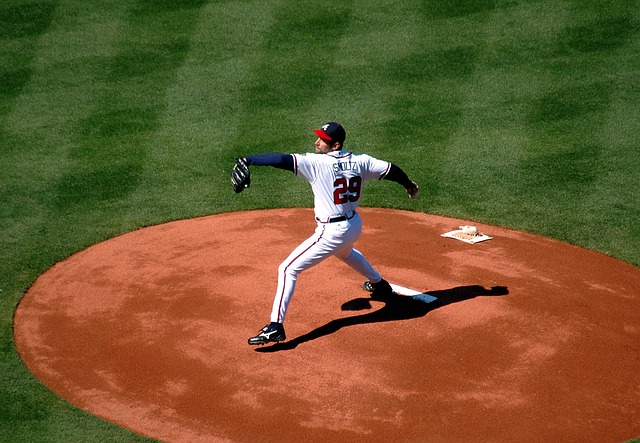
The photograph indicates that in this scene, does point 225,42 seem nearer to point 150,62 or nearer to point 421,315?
point 150,62

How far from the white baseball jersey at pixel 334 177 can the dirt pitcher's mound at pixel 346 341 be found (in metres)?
1.06

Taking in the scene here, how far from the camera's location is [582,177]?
11.2 metres

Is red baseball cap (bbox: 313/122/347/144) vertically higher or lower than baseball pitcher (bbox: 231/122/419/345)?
higher

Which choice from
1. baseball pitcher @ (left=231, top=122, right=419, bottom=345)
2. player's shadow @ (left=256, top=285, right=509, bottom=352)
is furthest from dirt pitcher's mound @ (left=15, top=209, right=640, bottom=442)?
baseball pitcher @ (left=231, top=122, right=419, bottom=345)

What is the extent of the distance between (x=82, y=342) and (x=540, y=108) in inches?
316

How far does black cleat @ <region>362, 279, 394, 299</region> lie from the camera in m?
8.05

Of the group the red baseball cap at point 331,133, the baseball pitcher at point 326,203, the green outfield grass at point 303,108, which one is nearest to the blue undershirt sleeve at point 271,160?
the baseball pitcher at point 326,203

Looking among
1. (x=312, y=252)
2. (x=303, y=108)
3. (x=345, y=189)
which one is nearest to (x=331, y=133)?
(x=345, y=189)

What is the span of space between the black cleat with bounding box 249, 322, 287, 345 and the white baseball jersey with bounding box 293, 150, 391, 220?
101 centimetres

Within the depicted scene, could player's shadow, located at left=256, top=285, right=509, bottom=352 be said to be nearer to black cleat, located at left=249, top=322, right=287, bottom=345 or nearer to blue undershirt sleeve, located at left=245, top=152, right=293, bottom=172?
black cleat, located at left=249, top=322, right=287, bottom=345

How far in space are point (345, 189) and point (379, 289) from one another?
3.95 ft

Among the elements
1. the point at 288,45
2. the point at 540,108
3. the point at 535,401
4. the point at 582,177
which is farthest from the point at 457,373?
the point at 288,45

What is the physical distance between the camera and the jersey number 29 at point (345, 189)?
7.35 meters

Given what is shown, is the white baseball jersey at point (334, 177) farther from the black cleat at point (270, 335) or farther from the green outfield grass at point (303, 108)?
the green outfield grass at point (303, 108)
